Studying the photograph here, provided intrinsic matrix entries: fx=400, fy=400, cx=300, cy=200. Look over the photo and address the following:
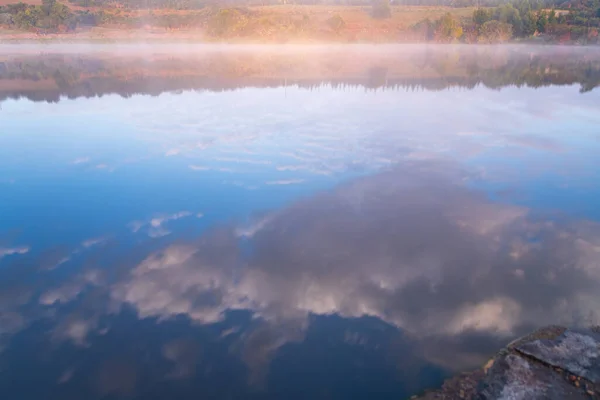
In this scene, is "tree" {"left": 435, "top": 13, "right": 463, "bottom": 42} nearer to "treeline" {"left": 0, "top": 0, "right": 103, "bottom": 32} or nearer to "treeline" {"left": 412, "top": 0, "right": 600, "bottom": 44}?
"treeline" {"left": 412, "top": 0, "right": 600, "bottom": 44}

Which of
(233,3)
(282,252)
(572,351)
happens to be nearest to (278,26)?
(233,3)

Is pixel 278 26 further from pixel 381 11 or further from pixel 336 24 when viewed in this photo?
pixel 381 11

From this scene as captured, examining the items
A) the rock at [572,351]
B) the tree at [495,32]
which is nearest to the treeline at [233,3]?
the tree at [495,32]

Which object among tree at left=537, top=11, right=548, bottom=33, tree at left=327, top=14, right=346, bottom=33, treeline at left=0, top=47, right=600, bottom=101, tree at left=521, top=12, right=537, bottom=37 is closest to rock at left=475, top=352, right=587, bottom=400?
treeline at left=0, top=47, right=600, bottom=101

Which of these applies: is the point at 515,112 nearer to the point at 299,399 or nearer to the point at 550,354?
the point at 550,354

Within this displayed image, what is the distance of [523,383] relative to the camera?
15.6ft

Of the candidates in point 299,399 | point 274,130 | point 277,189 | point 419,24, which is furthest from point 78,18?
point 299,399

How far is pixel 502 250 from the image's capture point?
788cm

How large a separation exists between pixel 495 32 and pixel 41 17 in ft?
294

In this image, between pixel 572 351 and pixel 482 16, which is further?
pixel 482 16

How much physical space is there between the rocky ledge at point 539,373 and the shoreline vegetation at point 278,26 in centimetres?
8353

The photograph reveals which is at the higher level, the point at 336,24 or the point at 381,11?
the point at 381,11

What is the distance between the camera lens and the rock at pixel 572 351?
4844mm

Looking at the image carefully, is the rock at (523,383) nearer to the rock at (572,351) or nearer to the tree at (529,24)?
the rock at (572,351)
